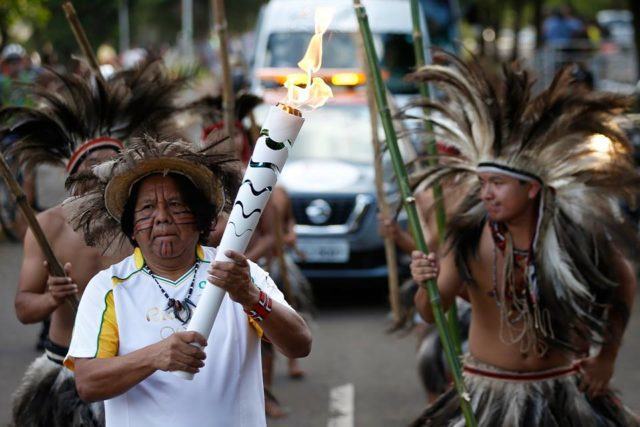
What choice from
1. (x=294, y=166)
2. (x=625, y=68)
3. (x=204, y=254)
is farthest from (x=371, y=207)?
(x=625, y=68)

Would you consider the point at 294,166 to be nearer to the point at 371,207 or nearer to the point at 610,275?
the point at 371,207

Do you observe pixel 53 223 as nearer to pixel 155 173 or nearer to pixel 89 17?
pixel 155 173

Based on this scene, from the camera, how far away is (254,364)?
360cm

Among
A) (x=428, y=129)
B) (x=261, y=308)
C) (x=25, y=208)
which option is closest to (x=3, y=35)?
(x=428, y=129)

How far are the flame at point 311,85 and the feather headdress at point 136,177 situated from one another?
15.2 inches

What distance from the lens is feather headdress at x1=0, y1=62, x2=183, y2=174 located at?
5438 millimetres

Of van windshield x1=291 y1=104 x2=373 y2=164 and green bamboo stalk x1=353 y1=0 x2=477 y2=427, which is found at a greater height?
green bamboo stalk x1=353 y1=0 x2=477 y2=427

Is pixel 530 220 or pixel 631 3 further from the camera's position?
pixel 631 3

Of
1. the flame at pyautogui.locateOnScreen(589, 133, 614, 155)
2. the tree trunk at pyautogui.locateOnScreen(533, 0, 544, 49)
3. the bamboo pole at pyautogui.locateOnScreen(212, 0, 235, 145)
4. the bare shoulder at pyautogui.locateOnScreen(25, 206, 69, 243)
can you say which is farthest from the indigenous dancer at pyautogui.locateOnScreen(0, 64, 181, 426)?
the tree trunk at pyautogui.locateOnScreen(533, 0, 544, 49)

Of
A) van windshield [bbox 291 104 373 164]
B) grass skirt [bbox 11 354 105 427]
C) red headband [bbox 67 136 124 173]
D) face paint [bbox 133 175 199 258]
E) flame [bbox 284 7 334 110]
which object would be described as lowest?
van windshield [bbox 291 104 373 164]

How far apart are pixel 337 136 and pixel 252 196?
9248mm

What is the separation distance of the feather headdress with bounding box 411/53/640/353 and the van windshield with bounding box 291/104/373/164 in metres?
6.52

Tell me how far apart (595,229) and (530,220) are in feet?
0.89

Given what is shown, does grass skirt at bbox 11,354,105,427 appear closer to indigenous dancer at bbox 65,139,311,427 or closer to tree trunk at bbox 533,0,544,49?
indigenous dancer at bbox 65,139,311,427
